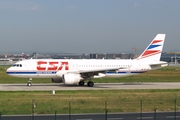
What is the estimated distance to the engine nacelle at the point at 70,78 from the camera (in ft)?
148

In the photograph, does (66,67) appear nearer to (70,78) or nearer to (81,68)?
(81,68)

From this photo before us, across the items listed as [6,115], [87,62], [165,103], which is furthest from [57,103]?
[87,62]

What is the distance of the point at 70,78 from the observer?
45.4 metres

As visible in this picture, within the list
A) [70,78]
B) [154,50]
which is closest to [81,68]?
[70,78]

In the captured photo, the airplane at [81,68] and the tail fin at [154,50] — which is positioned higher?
the tail fin at [154,50]

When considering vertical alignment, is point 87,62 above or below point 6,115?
above

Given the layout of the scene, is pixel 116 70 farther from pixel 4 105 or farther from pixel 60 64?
pixel 4 105

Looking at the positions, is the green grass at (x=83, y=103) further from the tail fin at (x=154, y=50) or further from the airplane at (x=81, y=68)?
the tail fin at (x=154, y=50)

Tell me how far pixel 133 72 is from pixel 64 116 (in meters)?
28.9

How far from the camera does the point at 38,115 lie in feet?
81.6

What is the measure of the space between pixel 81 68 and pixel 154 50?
1186 centimetres

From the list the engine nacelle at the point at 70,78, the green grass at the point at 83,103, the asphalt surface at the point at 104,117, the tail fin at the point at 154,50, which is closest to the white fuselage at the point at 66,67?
the tail fin at the point at 154,50

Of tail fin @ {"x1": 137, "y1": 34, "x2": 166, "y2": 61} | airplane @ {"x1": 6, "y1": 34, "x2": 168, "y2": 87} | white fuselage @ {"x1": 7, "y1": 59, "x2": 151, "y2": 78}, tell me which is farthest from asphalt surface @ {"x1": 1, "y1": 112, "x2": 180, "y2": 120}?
tail fin @ {"x1": 137, "y1": 34, "x2": 166, "y2": 61}

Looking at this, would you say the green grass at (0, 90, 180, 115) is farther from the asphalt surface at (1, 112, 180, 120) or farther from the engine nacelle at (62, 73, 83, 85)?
the engine nacelle at (62, 73, 83, 85)
